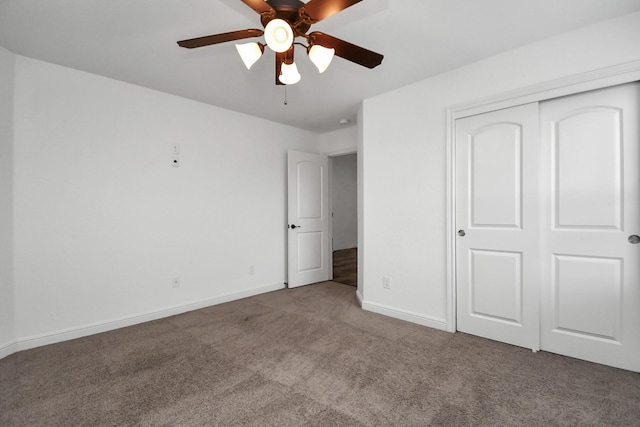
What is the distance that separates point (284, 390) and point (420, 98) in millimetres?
2780

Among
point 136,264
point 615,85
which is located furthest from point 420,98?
point 136,264

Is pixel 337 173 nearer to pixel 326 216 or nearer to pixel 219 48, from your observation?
pixel 326 216

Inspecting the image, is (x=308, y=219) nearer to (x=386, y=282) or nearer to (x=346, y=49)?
(x=386, y=282)

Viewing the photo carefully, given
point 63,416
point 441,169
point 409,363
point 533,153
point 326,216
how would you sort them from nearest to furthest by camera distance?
point 63,416 < point 409,363 < point 533,153 < point 441,169 < point 326,216

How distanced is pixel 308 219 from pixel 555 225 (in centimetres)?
297

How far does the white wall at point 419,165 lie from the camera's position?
226cm

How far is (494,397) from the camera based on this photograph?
176 centimetres

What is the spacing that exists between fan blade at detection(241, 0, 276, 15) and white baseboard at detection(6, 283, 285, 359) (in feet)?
9.78

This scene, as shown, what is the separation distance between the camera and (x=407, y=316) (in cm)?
301

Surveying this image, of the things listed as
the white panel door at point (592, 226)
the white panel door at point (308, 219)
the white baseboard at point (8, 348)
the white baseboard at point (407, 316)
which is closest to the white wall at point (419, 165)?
the white baseboard at point (407, 316)

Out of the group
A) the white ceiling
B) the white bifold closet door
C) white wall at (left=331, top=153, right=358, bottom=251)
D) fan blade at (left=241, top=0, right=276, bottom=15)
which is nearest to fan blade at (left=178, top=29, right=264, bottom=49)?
fan blade at (left=241, top=0, right=276, bottom=15)

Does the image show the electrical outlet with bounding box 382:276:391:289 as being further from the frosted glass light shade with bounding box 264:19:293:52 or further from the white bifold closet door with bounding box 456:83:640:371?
the frosted glass light shade with bounding box 264:19:293:52

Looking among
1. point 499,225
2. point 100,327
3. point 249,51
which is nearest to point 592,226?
point 499,225

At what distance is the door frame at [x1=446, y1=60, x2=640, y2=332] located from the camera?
200cm
